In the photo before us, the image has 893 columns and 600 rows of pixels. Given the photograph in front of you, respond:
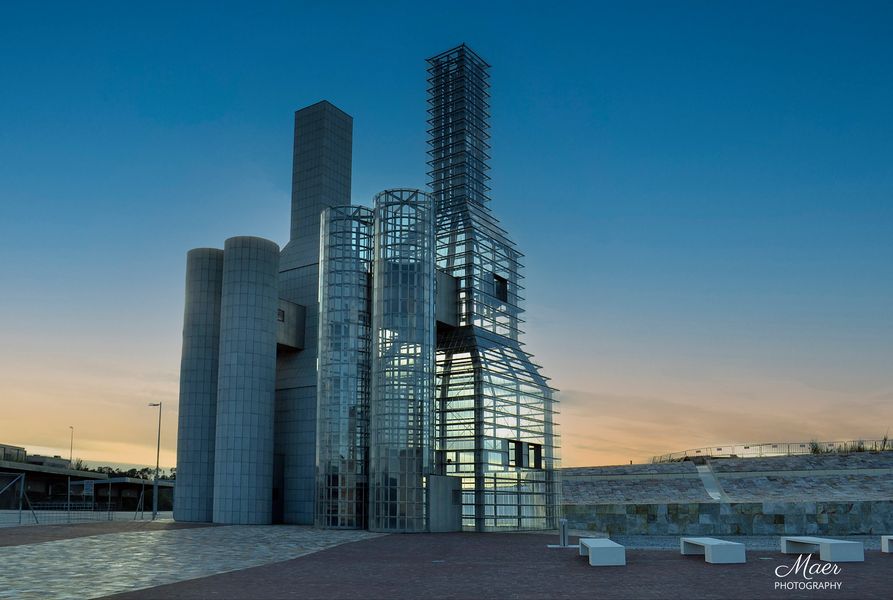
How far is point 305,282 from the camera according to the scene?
57656 millimetres

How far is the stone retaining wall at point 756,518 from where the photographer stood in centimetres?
4650

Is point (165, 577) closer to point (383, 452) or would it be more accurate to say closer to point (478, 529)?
point (383, 452)

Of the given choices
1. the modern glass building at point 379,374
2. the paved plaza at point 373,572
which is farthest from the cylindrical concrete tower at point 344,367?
the paved plaza at point 373,572

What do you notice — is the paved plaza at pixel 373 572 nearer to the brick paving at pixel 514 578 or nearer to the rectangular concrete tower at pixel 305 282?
the brick paving at pixel 514 578

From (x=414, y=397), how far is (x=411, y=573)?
22.9 m

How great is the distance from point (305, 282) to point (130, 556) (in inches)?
1326

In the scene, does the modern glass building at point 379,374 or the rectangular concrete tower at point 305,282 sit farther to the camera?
the rectangular concrete tower at point 305,282

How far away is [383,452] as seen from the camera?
1671 inches

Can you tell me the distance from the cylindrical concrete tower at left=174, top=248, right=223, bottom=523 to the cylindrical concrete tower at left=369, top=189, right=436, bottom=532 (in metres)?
13.5

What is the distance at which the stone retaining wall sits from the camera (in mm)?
46500

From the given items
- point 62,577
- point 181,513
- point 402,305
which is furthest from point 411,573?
point 181,513

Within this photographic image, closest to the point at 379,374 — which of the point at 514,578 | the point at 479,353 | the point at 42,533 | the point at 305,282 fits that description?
the point at 479,353

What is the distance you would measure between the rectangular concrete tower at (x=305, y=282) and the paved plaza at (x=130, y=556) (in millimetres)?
11763

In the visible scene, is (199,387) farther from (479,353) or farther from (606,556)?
(606,556)
